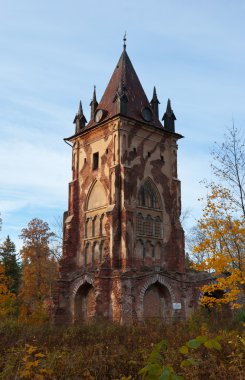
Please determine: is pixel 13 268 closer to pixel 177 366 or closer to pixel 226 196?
pixel 226 196

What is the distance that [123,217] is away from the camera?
81.5 feet

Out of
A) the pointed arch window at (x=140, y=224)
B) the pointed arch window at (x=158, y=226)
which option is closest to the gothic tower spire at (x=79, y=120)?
the pointed arch window at (x=140, y=224)

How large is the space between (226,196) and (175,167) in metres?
11.9

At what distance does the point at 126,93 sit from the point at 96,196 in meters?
7.39

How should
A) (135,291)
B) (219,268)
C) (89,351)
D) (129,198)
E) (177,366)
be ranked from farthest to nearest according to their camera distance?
(129,198) < (135,291) < (219,268) < (89,351) < (177,366)

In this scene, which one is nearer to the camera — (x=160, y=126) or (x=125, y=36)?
(x=160, y=126)

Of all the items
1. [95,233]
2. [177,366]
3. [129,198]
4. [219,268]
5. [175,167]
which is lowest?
[177,366]

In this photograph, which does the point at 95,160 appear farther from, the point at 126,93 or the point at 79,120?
the point at 126,93

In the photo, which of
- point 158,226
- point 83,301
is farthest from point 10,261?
point 158,226

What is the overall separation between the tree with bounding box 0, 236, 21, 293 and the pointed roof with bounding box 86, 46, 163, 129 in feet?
77.3

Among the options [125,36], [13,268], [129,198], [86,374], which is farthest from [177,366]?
[13,268]

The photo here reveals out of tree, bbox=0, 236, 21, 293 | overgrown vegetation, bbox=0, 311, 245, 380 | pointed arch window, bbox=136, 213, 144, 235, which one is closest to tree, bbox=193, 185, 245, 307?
overgrown vegetation, bbox=0, 311, 245, 380

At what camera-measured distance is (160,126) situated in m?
29.7

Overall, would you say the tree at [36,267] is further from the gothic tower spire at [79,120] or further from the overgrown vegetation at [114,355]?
the overgrown vegetation at [114,355]
